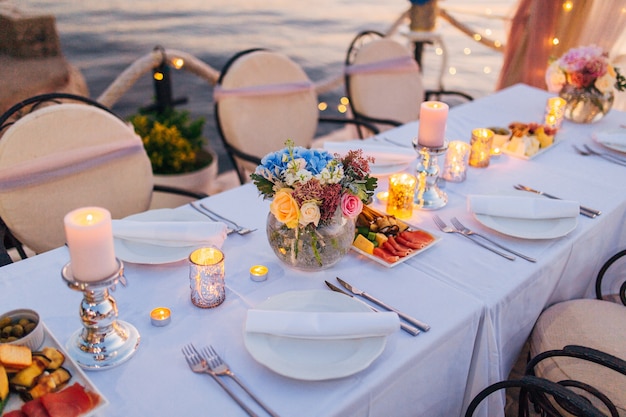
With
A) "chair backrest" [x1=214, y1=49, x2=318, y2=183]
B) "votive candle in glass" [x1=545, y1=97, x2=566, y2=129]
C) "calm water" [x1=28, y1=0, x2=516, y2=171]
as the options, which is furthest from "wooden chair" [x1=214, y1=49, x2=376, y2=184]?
"calm water" [x1=28, y1=0, x2=516, y2=171]

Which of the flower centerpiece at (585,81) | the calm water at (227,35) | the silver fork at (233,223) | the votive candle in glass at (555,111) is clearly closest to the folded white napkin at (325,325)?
the silver fork at (233,223)

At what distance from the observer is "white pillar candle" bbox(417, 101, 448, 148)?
1449mm

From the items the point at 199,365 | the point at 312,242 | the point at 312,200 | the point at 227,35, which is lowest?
the point at 227,35

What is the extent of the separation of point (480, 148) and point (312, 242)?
87 cm

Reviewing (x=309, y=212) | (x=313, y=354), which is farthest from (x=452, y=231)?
(x=313, y=354)

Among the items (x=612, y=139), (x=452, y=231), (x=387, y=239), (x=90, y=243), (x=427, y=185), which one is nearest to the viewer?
(x=90, y=243)

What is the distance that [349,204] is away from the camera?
113cm

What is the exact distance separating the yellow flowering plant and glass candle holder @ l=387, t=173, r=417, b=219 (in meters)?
1.48

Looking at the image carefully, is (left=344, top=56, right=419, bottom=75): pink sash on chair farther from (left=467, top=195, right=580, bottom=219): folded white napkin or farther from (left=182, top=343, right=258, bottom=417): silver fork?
(left=182, top=343, right=258, bottom=417): silver fork

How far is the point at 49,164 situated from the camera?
155cm

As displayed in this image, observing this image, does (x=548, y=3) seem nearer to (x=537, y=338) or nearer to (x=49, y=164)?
(x=537, y=338)

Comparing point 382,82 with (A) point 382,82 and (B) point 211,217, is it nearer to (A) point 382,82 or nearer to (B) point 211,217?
(A) point 382,82

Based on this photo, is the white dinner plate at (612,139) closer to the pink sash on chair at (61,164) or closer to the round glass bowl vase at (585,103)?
the round glass bowl vase at (585,103)

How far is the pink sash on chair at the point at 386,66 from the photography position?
266 centimetres
